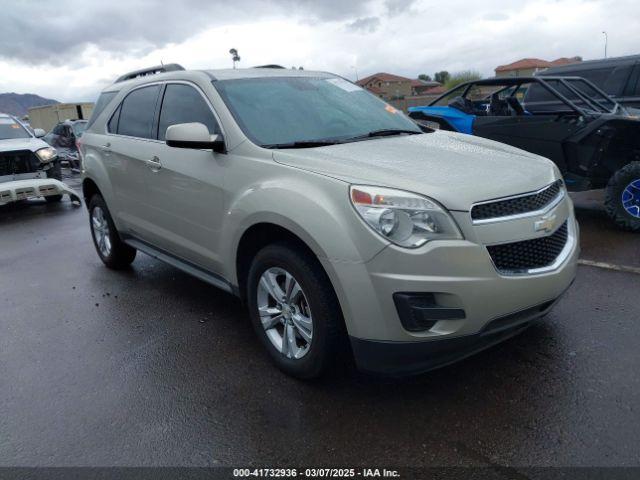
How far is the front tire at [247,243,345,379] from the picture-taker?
276cm

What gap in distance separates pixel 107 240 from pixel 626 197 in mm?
5652

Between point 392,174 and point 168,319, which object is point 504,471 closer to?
point 392,174

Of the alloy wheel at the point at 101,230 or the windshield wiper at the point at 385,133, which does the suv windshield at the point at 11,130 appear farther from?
the windshield wiper at the point at 385,133

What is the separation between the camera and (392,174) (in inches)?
108

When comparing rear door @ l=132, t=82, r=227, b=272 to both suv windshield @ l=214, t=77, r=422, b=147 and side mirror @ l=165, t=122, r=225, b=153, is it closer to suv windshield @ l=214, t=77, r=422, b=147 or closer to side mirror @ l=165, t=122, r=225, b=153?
side mirror @ l=165, t=122, r=225, b=153

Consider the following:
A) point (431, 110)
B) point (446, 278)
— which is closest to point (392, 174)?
point (446, 278)

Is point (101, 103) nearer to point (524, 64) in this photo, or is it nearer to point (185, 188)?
point (185, 188)

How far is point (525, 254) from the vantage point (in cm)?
271

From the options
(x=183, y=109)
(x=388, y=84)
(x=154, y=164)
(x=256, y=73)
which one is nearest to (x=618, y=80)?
(x=256, y=73)

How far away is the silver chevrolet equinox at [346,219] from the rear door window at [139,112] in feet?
0.20

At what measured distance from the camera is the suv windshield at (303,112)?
11.3ft

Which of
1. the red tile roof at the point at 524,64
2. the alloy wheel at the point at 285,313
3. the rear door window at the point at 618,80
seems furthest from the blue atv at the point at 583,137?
the red tile roof at the point at 524,64

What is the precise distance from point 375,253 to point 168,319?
234cm

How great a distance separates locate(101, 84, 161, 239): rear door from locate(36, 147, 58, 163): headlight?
558 cm
